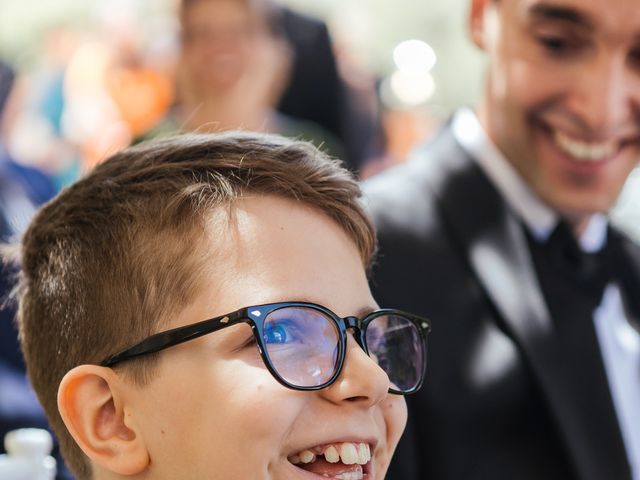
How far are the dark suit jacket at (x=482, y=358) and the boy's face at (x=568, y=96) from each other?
12 centimetres

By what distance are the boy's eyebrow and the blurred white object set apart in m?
1.12

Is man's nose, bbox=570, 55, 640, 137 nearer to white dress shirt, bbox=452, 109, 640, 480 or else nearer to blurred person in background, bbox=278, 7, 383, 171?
white dress shirt, bbox=452, 109, 640, 480

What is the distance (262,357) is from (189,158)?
12.5 inches

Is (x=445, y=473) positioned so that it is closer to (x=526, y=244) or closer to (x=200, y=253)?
(x=526, y=244)

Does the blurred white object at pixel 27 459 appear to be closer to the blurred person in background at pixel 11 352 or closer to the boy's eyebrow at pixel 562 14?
the blurred person in background at pixel 11 352

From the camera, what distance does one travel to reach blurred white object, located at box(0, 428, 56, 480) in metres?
1.36

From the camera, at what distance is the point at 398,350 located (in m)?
1.42

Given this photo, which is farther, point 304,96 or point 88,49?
point 88,49

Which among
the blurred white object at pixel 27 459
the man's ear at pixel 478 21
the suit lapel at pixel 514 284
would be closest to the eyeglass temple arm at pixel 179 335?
the blurred white object at pixel 27 459

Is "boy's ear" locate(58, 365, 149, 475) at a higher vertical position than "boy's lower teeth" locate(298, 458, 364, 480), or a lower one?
higher

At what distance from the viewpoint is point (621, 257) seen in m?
2.16

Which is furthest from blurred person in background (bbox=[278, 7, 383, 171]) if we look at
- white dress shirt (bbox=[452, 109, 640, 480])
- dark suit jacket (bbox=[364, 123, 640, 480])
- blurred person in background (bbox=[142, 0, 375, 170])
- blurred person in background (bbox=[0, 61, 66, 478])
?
dark suit jacket (bbox=[364, 123, 640, 480])

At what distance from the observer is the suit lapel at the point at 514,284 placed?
178 cm

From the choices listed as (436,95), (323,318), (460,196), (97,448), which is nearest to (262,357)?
(323,318)
